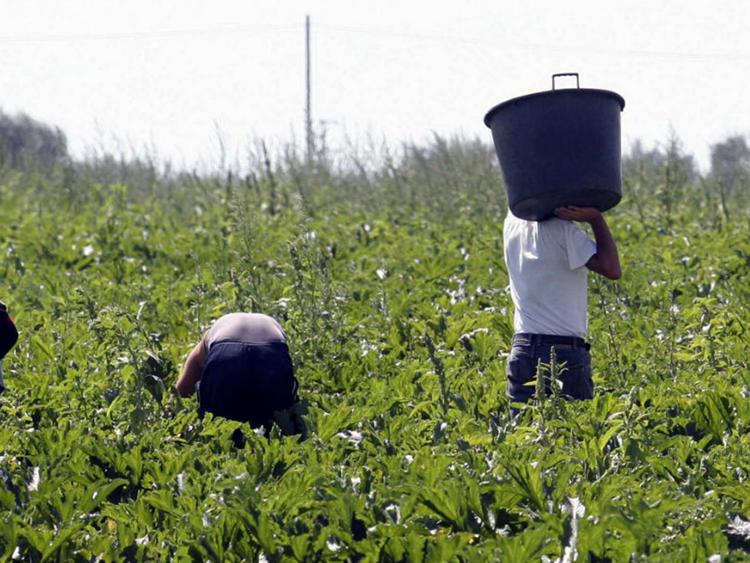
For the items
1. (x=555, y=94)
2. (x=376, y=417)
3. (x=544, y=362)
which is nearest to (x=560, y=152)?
(x=555, y=94)

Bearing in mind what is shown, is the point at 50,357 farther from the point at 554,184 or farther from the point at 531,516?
the point at 531,516

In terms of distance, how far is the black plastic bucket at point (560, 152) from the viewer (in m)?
5.63

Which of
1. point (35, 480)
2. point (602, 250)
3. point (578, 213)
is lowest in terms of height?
point (35, 480)

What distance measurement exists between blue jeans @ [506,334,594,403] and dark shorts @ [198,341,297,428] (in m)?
1.09

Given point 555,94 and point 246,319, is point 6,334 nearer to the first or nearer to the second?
point 246,319

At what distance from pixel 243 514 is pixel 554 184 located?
2252 mm

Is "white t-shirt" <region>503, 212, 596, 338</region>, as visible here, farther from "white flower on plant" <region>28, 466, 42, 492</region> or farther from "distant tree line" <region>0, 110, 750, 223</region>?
"distant tree line" <region>0, 110, 750, 223</region>

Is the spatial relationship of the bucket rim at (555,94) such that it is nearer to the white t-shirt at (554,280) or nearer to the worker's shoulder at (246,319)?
the white t-shirt at (554,280)

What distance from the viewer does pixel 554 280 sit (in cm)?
553

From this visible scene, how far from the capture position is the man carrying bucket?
548 cm

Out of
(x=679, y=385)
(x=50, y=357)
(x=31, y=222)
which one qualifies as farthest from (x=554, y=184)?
(x=31, y=222)

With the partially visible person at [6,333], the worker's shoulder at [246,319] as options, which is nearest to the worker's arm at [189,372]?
the worker's shoulder at [246,319]

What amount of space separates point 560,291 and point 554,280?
0.06 m

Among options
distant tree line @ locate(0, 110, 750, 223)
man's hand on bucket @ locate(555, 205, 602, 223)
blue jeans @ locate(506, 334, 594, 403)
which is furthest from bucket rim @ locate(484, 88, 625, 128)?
distant tree line @ locate(0, 110, 750, 223)
